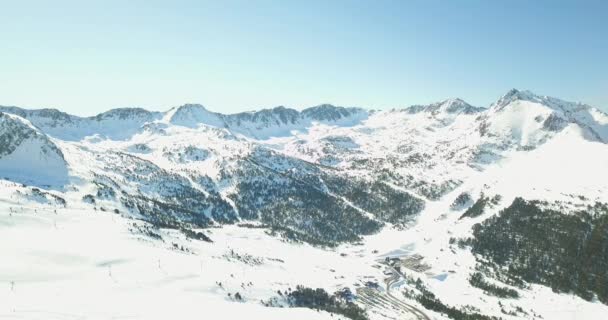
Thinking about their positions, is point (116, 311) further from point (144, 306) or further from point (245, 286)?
point (245, 286)

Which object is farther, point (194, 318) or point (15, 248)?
point (15, 248)

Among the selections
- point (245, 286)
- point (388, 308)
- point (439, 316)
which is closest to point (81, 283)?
point (245, 286)

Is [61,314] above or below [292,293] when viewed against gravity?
above

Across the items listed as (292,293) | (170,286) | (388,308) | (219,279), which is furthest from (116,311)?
(388,308)

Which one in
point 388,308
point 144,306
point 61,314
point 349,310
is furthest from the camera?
point 388,308

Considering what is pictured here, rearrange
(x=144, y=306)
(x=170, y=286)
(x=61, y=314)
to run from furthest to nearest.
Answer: (x=170, y=286) → (x=144, y=306) → (x=61, y=314)

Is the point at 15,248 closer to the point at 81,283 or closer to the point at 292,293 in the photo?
the point at 81,283
